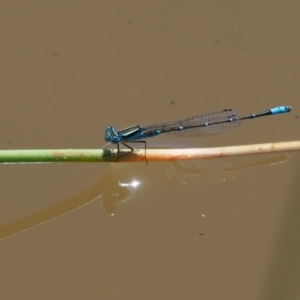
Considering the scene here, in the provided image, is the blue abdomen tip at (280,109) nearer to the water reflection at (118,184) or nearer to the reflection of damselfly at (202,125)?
the reflection of damselfly at (202,125)

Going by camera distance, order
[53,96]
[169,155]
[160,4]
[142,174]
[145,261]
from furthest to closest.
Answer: [160,4], [53,96], [142,174], [145,261], [169,155]

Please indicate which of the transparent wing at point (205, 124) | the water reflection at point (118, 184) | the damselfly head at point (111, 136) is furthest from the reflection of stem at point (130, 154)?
the transparent wing at point (205, 124)

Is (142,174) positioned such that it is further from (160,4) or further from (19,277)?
(160,4)

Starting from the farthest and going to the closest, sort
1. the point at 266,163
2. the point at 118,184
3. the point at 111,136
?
the point at 266,163
the point at 118,184
the point at 111,136

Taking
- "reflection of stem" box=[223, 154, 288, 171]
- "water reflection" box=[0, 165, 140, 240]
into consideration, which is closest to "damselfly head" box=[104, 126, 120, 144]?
"water reflection" box=[0, 165, 140, 240]

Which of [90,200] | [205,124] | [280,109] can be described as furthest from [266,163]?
[90,200]

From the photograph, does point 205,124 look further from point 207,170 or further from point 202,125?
point 207,170

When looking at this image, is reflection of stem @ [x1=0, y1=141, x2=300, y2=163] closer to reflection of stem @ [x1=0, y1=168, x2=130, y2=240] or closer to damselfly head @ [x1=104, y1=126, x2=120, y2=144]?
damselfly head @ [x1=104, y1=126, x2=120, y2=144]

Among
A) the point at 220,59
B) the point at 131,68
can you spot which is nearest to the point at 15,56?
the point at 131,68
